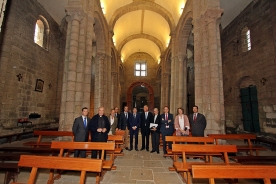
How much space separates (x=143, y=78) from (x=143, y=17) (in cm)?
937

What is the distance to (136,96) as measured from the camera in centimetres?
3084

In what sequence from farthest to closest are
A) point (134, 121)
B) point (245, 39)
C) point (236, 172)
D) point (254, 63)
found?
point (245, 39), point (254, 63), point (134, 121), point (236, 172)

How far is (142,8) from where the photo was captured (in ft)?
43.7

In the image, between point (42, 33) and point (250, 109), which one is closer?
point (250, 109)

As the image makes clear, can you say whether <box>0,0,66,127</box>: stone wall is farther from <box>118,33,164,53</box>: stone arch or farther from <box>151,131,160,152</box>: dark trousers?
<box>118,33,164,53</box>: stone arch

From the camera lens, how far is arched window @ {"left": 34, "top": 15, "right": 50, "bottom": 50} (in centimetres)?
969

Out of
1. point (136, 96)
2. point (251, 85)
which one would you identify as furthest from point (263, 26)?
point (136, 96)

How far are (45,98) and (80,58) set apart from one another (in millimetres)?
5393

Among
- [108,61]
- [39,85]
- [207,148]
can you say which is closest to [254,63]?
[207,148]

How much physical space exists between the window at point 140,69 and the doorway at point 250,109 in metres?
14.7

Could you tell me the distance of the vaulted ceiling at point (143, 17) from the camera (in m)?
10.2

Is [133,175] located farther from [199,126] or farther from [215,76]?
[215,76]

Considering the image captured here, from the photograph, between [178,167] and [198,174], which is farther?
[178,167]

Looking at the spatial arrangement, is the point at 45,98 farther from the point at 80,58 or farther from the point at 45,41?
the point at 80,58
